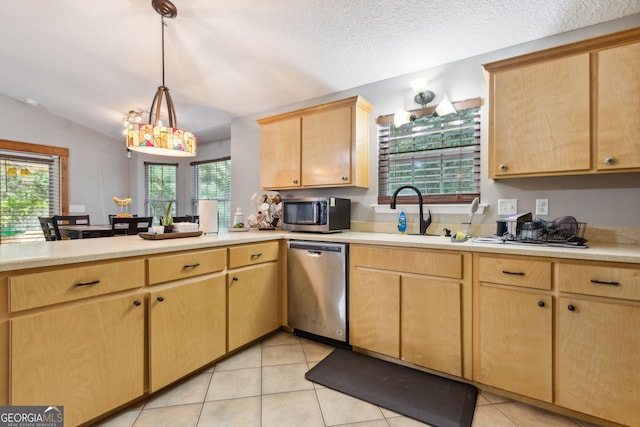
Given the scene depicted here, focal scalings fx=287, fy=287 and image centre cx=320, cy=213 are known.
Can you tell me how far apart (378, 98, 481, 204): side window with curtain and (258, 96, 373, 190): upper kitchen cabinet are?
0.67 feet

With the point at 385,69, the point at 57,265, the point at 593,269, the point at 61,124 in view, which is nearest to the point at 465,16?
the point at 385,69

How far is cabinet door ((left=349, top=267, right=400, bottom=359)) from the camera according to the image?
1962 millimetres

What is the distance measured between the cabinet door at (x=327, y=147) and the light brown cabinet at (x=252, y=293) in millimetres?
805

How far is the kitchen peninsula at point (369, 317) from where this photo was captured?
1233mm

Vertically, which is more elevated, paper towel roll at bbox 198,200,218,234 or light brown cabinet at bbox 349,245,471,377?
paper towel roll at bbox 198,200,218,234

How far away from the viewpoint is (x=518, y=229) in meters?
1.80

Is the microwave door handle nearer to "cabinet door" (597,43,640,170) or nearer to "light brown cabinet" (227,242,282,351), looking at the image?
"light brown cabinet" (227,242,282,351)

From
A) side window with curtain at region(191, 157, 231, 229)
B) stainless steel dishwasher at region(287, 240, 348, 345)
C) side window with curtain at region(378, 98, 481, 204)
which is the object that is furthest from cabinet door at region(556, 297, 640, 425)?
side window with curtain at region(191, 157, 231, 229)

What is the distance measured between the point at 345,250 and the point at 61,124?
5491mm

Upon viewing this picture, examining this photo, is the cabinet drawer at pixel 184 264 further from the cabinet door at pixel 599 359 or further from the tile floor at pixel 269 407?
the cabinet door at pixel 599 359

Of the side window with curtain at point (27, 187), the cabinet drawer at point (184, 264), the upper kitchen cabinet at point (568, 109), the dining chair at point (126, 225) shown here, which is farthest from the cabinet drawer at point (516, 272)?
the side window with curtain at point (27, 187)

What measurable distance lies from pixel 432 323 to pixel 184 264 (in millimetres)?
1586

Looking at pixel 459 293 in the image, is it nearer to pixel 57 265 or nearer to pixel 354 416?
pixel 354 416

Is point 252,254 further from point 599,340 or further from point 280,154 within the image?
point 599,340
